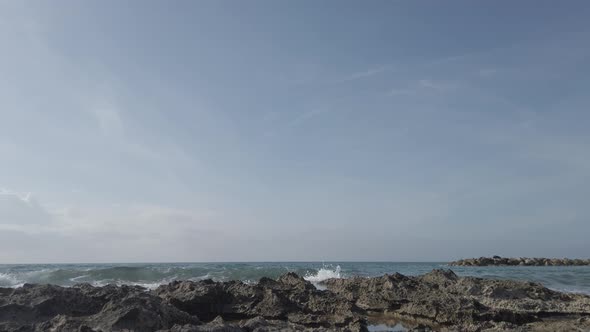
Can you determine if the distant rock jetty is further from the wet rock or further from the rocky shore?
the wet rock

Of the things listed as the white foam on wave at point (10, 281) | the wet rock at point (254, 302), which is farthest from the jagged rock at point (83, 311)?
the white foam on wave at point (10, 281)

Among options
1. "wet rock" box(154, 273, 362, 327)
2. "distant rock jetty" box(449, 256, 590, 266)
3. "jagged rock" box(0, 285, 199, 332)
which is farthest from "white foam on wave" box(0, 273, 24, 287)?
"distant rock jetty" box(449, 256, 590, 266)

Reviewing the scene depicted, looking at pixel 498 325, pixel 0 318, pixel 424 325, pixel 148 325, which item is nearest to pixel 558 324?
pixel 498 325

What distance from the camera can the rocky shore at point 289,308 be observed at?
24.0ft

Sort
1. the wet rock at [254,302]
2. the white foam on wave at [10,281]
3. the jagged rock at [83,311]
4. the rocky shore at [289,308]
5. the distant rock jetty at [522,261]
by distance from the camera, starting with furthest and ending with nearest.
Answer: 1. the distant rock jetty at [522,261]
2. the white foam on wave at [10,281]
3. the wet rock at [254,302]
4. the rocky shore at [289,308]
5. the jagged rock at [83,311]

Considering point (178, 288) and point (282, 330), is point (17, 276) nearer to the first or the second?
point (178, 288)

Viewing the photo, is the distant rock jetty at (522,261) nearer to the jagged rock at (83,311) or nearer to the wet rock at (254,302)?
the wet rock at (254,302)

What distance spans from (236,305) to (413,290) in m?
5.63

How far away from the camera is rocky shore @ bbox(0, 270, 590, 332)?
24.0 ft

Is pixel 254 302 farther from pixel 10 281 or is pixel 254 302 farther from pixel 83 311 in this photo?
pixel 10 281

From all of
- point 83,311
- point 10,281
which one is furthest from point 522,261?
point 83,311

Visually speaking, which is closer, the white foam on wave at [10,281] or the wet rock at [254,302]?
the wet rock at [254,302]

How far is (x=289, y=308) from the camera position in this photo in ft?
38.8

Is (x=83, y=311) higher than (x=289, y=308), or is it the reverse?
(x=83, y=311)
